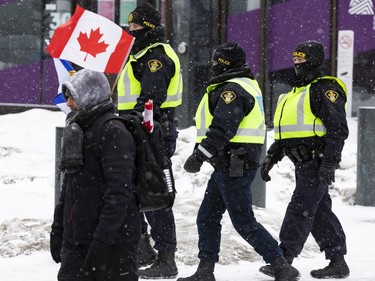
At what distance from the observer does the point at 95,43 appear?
7996mm

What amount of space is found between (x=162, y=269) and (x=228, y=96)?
144 centimetres

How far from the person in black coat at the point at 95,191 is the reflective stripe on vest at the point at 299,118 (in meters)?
2.46

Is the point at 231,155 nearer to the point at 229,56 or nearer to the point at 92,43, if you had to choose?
the point at 229,56

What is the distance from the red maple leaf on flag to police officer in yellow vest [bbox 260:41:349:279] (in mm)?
1428

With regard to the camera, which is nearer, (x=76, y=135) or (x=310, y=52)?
(x=76, y=135)

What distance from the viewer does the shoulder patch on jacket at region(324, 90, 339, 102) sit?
7375mm

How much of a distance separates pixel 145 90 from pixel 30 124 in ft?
26.0

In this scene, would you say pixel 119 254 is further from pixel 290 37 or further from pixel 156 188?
pixel 290 37

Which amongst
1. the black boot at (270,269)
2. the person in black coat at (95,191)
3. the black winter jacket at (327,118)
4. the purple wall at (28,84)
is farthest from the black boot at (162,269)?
the purple wall at (28,84)

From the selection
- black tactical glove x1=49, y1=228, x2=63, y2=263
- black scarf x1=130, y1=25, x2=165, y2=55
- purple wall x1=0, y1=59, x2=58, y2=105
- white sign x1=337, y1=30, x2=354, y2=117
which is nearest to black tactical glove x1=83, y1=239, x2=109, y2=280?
black tactical glove x1=49, y1=228, x2=63, y2=263

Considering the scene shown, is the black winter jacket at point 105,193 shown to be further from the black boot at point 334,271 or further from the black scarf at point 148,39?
the black boot at point 334,271

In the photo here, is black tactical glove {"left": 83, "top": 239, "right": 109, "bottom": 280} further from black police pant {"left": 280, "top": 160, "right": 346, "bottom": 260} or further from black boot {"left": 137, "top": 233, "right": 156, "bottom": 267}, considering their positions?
black boot {"left": 137, "top": 233, "right": 156, "bottom": 267}

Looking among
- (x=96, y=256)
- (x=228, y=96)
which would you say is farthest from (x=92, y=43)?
(x=96, y=256)

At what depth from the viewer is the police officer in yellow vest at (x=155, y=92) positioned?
7598mm
